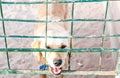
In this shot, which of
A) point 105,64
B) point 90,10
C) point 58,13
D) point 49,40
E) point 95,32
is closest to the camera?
point 49,40

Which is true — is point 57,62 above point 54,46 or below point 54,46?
below

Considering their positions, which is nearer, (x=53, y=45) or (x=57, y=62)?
(x=57, y=62)

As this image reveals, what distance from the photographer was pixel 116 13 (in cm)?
302

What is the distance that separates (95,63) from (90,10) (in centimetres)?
118

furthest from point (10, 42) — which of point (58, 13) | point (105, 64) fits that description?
point (105, 64)

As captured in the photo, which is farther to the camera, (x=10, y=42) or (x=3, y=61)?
(x=10, y=42)

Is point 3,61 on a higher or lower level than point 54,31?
lower

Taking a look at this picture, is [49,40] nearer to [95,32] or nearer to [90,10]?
[95,32]

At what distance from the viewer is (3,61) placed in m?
3.40

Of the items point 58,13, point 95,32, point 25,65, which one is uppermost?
point 58,13

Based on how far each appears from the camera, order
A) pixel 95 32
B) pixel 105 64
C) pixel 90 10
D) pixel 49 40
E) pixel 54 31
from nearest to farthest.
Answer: pixel 49 40
pixel 54 31
pixel 105 64
pixel 95 32
pixel 90 10

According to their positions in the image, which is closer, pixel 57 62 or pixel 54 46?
pixel 57 62

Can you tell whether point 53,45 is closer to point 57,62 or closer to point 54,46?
point 54,46

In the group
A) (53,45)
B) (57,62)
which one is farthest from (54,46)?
(57,62)
